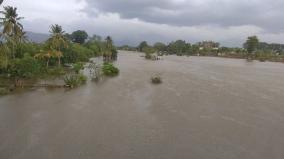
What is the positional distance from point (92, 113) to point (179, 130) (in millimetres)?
8694

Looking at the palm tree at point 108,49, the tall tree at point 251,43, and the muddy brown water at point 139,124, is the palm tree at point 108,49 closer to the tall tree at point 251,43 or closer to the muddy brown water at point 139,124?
the muddy brown water at point 139,124

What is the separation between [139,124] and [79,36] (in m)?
113

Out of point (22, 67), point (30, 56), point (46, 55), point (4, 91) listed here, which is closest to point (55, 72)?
point (46, 55)

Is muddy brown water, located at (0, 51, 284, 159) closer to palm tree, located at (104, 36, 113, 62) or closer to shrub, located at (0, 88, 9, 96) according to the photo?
shrub, located at (0, 88, 9, 96)

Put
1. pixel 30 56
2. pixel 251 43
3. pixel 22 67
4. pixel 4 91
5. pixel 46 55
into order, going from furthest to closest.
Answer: pixel 251 43 < pixel 46 55 < pixel 30 56 < pixel 22 67 < pixel 4 91

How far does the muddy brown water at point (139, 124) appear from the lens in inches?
784

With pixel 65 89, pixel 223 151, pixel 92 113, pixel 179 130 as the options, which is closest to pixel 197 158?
pixel 223 151

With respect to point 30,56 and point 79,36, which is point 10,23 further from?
point 79,36

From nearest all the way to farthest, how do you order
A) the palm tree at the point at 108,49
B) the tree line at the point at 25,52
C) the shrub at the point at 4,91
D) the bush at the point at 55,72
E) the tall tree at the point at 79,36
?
the shrub at the point at 4,91 < the tree line at the point at 25,52 < the bush at the point at 55,72 < the palm tree at the point at 108,49 < the tall tree at the point at 79,36

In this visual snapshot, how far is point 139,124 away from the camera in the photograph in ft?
83.8

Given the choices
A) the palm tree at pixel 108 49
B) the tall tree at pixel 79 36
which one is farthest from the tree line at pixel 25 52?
the tall tree at pixel 79 36

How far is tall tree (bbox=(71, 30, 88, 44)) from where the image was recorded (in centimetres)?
13350

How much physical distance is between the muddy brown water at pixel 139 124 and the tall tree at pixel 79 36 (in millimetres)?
96280

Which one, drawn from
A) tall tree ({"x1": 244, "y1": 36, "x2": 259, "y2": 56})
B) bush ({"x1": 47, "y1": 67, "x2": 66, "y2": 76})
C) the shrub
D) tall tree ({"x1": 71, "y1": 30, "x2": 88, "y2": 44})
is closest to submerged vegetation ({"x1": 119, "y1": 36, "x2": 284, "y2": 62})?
tall tree ({"x1": 244, "y1": 36, "x2": 259, "y2": 56})
